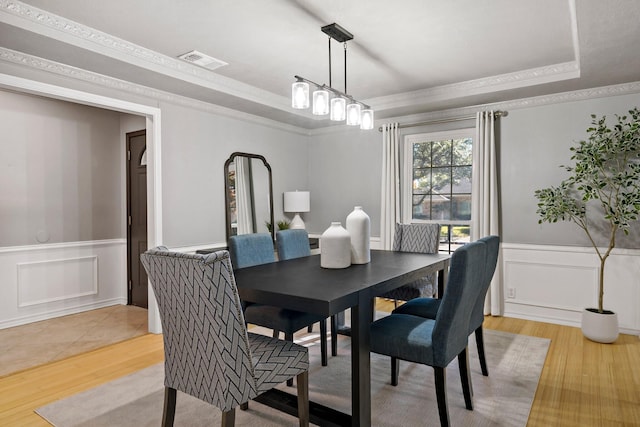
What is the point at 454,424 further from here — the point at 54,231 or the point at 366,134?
the point at 54,231

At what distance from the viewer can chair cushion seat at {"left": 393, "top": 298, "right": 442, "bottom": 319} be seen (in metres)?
2.75

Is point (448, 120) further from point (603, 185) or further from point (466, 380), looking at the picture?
point (466, 380)

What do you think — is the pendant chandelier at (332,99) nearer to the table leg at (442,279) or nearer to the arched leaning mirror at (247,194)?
the table leg at (442,279)

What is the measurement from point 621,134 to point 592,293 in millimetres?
1515

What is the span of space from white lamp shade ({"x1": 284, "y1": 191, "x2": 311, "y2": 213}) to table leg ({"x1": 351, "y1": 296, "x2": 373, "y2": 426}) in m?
3.36

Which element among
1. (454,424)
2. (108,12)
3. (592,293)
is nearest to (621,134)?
(592,293)

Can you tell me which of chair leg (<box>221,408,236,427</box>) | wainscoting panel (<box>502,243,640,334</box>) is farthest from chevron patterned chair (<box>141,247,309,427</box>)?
wainscoting panel (<box>502,243,640,334</box>)

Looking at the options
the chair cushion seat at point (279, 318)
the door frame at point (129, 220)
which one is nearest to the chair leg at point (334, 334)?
the chair cushion seat at point (279, 318)

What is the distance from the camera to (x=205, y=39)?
9.86 feet

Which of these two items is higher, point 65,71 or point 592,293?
point 65,71

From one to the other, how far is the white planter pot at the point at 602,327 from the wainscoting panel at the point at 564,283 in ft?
1.25

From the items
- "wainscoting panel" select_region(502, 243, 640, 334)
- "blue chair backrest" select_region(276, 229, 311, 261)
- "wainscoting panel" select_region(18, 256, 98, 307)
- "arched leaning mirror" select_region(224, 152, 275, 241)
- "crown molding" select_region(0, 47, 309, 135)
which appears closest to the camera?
"crown molding" select_region(0, 47, 309, 135)

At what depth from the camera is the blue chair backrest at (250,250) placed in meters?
2.92

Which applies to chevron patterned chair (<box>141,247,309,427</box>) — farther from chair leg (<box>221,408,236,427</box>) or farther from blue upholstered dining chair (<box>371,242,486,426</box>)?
blue upholstered dining chair (<box>371,242,486,426</box>)
